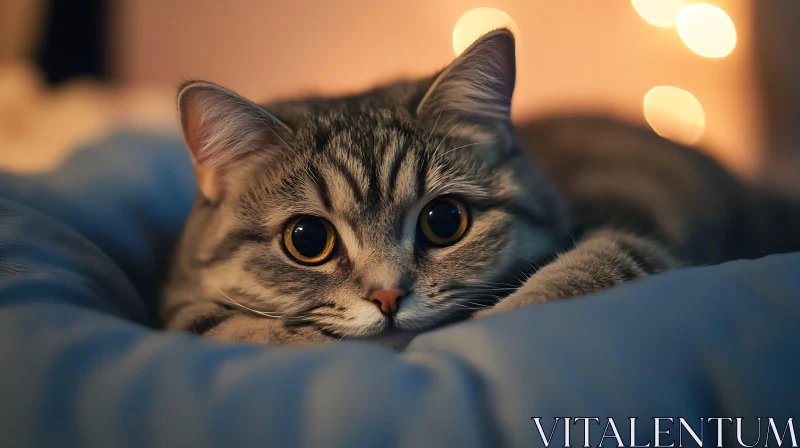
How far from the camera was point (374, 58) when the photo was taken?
1.26 metres

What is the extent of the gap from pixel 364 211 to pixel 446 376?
313 mm

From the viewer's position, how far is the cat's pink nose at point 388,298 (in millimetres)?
658

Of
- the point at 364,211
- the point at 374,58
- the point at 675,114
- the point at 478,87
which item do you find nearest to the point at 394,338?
the point at 364,211

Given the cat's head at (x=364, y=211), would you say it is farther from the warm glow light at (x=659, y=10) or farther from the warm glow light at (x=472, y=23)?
the warm glow light at (x=659, y=10)

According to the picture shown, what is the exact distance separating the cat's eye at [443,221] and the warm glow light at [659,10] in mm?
799

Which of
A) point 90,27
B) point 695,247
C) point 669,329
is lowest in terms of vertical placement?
point 695,247

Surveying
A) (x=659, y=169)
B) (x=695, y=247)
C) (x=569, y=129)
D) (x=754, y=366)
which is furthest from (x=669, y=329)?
(x=569, y=129)

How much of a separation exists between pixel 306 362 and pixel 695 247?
0.84 metres

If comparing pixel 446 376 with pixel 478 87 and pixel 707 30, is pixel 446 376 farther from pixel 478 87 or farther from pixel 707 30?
pixel 707 30

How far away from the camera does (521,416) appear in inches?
16.9

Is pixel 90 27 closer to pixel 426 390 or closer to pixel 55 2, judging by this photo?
pixel 55 2

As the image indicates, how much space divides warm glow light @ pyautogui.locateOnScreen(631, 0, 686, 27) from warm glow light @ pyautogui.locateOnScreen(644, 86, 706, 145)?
15 centimetres

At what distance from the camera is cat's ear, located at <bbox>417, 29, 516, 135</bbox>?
771 mm

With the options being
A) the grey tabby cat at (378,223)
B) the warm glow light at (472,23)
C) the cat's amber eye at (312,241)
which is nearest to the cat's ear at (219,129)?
the grey tabby cat at (378,223)
